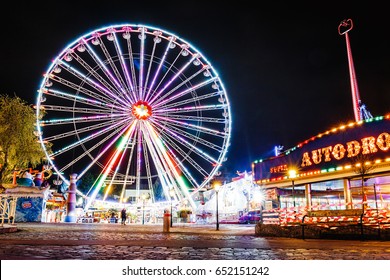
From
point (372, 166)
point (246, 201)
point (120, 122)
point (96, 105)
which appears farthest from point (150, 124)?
point (372, 166)

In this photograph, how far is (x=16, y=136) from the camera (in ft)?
86.1

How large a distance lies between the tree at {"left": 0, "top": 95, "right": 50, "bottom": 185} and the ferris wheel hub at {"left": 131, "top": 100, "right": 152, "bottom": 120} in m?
8.00

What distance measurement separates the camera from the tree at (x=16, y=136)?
25969 mm

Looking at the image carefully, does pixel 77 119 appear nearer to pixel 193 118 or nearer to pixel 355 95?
pixel 193 118

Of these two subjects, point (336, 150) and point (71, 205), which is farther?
point (71, 205)

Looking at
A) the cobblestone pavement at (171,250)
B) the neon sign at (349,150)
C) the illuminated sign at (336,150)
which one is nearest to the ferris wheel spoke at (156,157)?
the illuminated sign at (336,150)

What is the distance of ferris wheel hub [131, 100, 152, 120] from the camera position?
81.3ft

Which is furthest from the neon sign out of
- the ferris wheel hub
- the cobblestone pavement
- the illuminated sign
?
the ferris wheel hub

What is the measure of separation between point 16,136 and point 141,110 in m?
9.23

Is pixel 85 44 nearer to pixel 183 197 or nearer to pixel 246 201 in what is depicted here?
pixel 183 197

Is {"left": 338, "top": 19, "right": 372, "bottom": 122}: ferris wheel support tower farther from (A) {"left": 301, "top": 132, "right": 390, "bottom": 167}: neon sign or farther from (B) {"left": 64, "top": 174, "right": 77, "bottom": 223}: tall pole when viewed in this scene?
(B) {"left": 64, "top": 174, "right": 77, "bottom": 223}: tall pole

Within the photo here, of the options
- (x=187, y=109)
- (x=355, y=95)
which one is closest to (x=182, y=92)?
(x=187, y=109)

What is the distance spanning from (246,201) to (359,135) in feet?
55.7

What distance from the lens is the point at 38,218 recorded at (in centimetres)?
2797
